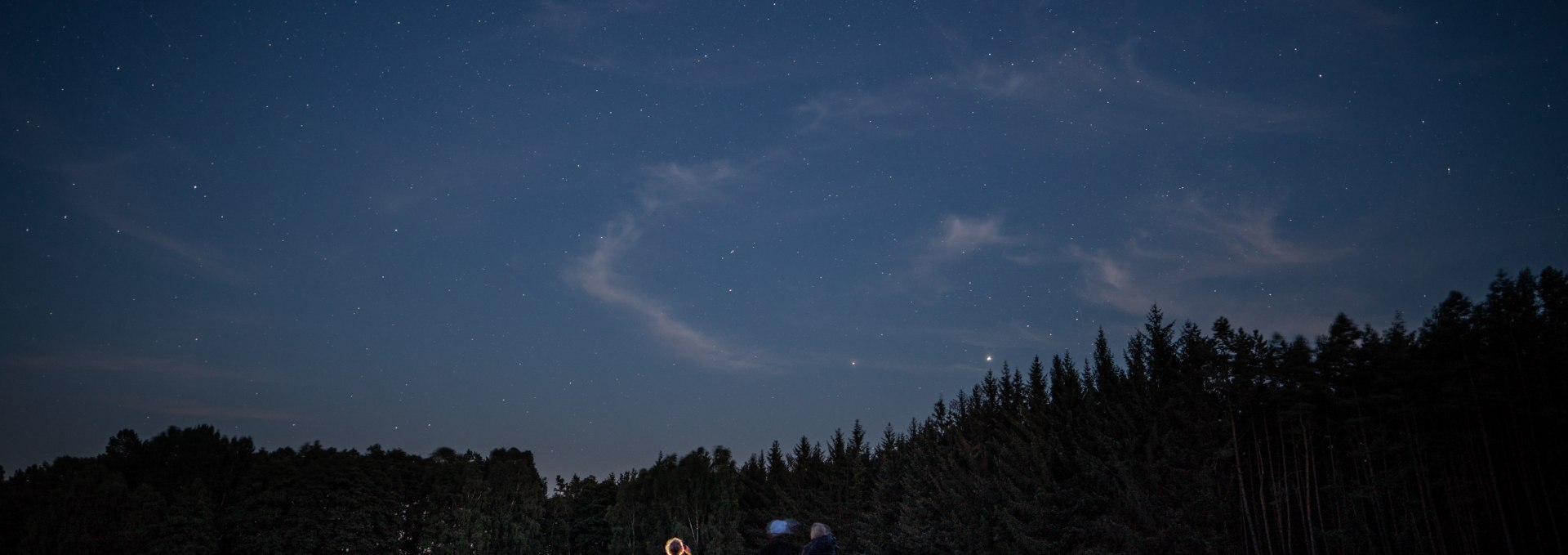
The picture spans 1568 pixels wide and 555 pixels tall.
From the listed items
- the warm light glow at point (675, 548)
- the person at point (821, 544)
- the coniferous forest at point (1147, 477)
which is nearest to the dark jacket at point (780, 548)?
the person at point (821, 544)

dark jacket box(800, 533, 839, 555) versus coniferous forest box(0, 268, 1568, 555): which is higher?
coniferous forest box(0, 268, 1568, 555)

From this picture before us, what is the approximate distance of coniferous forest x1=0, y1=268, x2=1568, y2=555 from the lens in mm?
23109

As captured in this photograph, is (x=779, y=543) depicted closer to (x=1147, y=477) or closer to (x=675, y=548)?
(x=675, y=548)

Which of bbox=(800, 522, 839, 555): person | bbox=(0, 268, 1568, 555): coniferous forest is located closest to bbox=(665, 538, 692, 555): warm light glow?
bbox=(800, 522, 839, 555): person

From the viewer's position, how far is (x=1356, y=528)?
23859 mm

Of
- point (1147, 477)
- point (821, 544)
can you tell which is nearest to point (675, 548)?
point (821, 544)

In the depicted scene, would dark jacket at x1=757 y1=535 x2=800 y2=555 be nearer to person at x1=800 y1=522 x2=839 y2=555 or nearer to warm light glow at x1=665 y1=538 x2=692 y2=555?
person at x1=800 y1=522 x2=839 y2=555

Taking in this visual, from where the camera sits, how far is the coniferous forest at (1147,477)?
23.1 meters

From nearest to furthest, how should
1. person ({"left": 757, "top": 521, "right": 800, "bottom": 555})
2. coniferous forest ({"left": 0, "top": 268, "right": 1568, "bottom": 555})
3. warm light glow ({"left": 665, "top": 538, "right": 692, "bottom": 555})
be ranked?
warm light glow ({"left": 665, "top": 538, "right": 692, "bottom": 555}) < person ({"left": 757, "top": 521, "right": 800, "bottom": 555}) < coniferous forest ({"left": 0, "top": 268, "right": 1568, "bottom": 555})

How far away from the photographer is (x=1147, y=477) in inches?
1072

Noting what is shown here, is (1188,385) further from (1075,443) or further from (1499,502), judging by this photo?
(1499,502)

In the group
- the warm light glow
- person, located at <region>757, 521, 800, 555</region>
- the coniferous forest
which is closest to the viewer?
the warm light glow

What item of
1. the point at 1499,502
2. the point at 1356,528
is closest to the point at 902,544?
the point at 1356,528

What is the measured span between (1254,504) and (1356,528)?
3.29 metres
